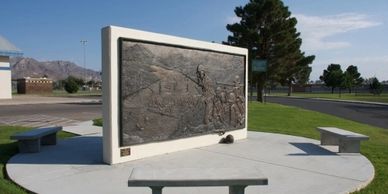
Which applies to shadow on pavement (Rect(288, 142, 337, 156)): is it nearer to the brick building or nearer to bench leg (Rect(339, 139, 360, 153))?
bench leg (Rect(339, 139, 360, 153))

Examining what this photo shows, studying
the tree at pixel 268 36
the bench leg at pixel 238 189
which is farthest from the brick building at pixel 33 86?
the bench leg at pixel 238 189

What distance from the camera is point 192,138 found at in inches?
369

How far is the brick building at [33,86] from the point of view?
5341cm

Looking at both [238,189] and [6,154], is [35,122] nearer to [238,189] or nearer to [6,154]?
[6,154]

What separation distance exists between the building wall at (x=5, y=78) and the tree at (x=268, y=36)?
887 inches

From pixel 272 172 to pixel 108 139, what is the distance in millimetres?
3234

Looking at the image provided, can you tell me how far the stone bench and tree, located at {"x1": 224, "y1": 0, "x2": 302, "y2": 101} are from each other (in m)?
31.5

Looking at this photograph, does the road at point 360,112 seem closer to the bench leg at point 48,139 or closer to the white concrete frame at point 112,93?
the white concrete frame at point 112,93

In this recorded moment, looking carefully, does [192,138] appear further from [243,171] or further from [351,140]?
[243,171]

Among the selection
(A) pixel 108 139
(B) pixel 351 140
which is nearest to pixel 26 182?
(A) pixel 108 139

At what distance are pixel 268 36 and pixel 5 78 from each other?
86.7ft

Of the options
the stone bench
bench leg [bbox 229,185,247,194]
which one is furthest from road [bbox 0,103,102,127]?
bench leg [bbox 229,185,247,194]

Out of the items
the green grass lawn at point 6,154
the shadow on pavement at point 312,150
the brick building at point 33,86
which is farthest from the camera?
the brick building at point 33,86

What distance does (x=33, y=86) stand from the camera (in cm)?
5419
